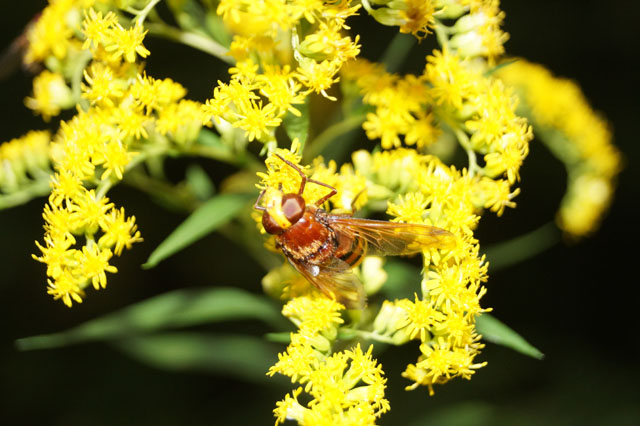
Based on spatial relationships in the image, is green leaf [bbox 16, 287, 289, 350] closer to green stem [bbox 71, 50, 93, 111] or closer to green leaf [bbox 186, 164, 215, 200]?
green leaf [bbox 186, 164, 215, 200]

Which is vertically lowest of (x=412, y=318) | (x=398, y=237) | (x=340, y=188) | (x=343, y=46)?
(x=412, y=318)

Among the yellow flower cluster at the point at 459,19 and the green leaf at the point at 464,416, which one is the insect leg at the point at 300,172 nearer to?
the yellow flower cluster at the point at 459,19

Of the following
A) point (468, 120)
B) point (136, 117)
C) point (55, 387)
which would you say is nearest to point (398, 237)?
point (468, 120)

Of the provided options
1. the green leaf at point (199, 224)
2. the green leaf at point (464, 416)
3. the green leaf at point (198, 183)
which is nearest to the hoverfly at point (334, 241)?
the green leaf at point (199, 224)

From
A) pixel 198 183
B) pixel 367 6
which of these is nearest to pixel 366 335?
pixel 367 6

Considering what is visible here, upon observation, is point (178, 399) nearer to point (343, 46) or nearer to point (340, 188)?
point (340, 188)

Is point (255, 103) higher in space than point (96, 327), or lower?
higher

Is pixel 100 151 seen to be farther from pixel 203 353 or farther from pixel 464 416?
pixel 464 416
